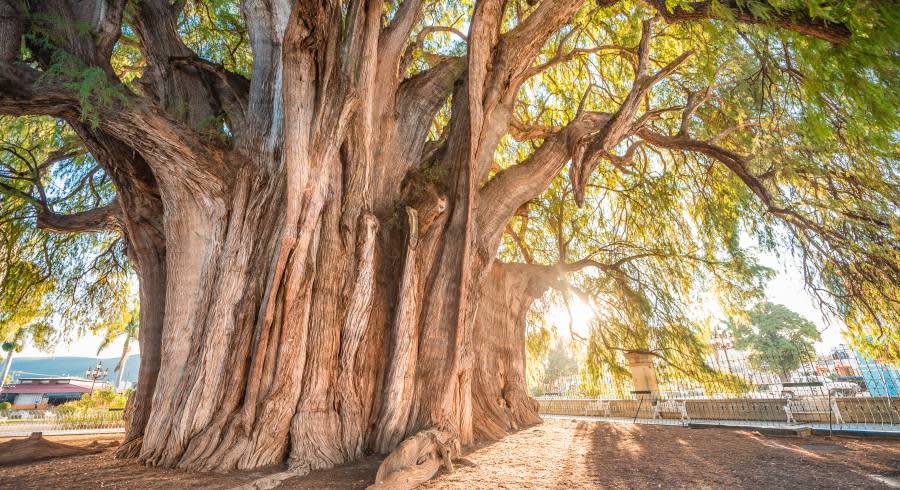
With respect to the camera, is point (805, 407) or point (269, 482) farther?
point (805, 407)

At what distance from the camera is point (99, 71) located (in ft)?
9.47

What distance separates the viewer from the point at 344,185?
3994 millimetres

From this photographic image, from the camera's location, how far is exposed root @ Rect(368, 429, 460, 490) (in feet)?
8.60

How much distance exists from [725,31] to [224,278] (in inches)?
167

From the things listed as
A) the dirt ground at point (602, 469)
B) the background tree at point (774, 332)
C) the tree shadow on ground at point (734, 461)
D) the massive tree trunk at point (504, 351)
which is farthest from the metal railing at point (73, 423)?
the background tree at point (774, 332)

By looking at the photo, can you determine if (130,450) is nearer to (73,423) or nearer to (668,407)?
(668,407)

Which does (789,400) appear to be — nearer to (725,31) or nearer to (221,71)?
(725,31)

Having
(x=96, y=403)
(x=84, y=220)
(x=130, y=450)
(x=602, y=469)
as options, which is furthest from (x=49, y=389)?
(x=602, y=469)

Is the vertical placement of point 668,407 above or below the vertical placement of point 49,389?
above

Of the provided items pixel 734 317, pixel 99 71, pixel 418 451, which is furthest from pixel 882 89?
pixel 734 317

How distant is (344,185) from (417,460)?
8.45 feet

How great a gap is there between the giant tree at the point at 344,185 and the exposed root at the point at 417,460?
0.06ft

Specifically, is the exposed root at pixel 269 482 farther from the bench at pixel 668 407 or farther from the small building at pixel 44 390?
the small building at pixel 44 390

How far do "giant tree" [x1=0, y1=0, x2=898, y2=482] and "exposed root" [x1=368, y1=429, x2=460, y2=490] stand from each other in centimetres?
2
